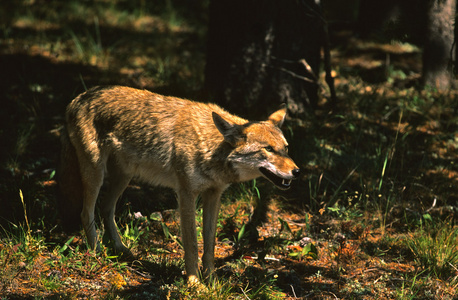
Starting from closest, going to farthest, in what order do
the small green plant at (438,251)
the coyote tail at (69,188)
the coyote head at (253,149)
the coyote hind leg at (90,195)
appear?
the coyote head at (253,149), the small green plant at (438,251), the coyote hind leg at (90,195), the coyote tail at (69,188)

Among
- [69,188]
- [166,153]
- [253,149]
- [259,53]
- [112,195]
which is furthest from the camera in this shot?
[259,53]

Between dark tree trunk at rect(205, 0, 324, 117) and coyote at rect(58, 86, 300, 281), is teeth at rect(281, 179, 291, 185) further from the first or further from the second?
dark tree trunk at rect(205, 0, 324, 117)

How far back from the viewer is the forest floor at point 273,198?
4.57m

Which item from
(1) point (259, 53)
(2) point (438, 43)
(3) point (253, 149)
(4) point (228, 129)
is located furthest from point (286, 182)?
(2) point (438, 43)

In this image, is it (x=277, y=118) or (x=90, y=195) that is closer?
(x=277, y=118)

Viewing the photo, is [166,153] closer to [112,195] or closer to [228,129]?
[228,129]

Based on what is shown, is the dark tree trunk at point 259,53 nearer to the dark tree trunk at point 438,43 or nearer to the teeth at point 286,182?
the dark tree trunk at point 438,43

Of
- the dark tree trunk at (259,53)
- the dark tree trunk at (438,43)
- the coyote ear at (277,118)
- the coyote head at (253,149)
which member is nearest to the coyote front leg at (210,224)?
the coyote head at (253,149)

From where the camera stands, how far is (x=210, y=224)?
190 inches

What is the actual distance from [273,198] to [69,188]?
2.32 meters

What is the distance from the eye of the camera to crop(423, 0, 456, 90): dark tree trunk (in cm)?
738

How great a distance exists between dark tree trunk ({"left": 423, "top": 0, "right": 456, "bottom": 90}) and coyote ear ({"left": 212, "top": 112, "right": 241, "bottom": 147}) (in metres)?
4.08

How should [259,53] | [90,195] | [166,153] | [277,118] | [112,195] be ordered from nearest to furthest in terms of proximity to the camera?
[166,153] → [277,118] → [90,195] → [112,195] → [259,53]

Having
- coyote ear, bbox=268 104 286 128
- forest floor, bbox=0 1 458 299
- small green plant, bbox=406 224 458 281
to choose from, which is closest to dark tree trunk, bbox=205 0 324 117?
forest floor, bbox=0 1 458 299
